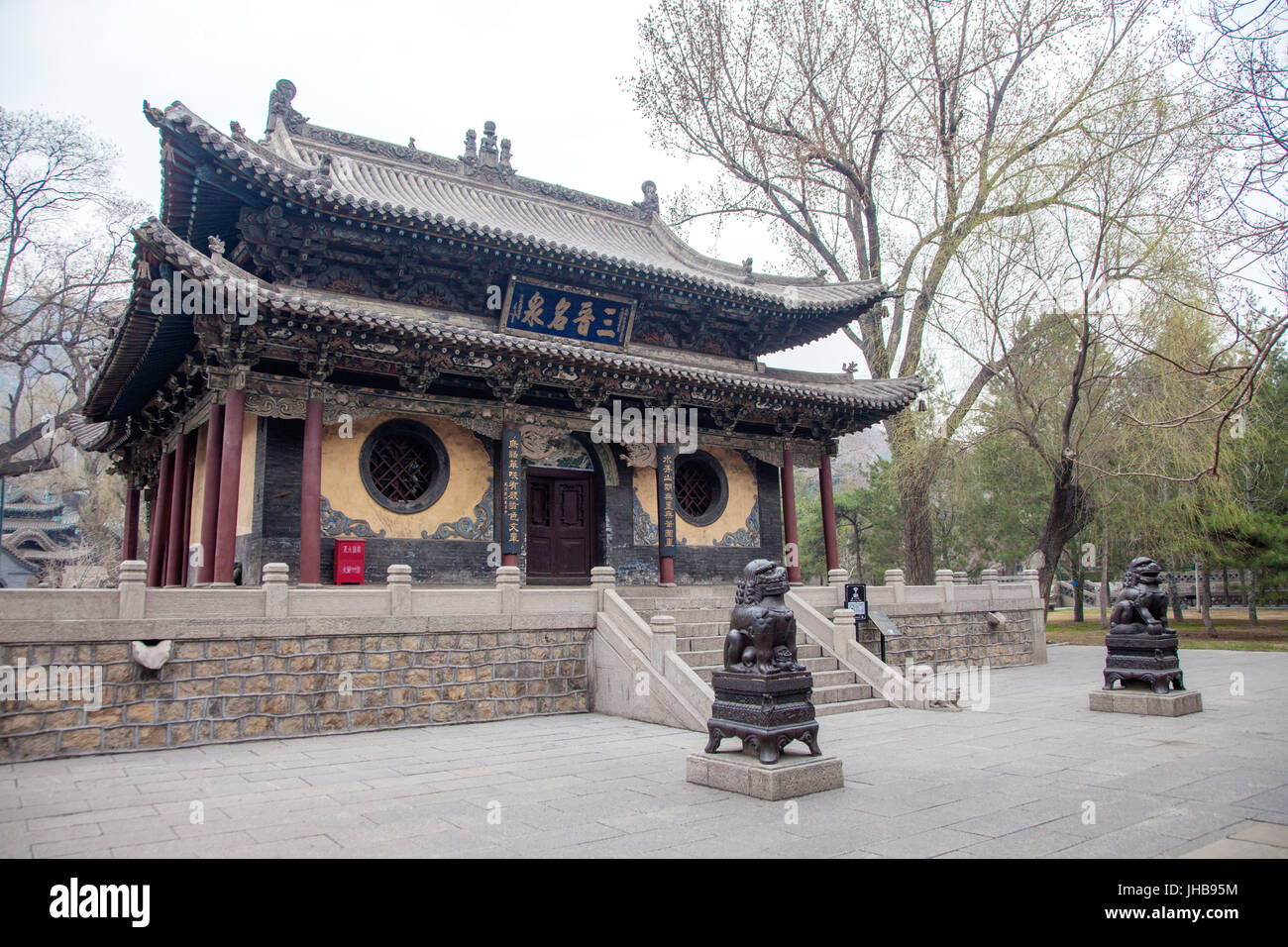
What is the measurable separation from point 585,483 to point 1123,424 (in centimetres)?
1006

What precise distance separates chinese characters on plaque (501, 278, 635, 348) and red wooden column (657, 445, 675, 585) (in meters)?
1.99

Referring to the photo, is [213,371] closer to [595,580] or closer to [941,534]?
[595,580]

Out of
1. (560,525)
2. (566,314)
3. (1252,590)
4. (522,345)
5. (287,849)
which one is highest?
(566,314)

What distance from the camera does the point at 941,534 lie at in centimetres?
3128

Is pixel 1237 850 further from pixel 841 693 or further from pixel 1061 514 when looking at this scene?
pixel 1061 514

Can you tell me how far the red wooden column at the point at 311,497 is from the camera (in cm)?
1002

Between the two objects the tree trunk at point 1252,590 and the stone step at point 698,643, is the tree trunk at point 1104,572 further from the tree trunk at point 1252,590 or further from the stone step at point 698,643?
the stone step at point 698,643

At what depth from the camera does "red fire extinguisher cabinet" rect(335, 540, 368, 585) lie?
35.1 ft

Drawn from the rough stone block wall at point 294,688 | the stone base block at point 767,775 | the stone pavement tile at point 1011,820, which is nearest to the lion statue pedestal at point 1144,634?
the stone pavement tile at point 1011,820

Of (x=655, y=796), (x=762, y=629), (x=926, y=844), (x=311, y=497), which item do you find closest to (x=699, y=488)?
(x=311, y=497)

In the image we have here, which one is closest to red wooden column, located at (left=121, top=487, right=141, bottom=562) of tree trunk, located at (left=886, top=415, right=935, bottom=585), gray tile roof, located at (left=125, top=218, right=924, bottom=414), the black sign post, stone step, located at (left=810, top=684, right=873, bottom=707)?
gray tile roof, located at (left=125, top=218, right=924, bottom=414)

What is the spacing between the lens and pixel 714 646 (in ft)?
33.3

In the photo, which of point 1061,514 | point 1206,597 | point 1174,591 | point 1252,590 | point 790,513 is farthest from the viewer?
point 1174,591

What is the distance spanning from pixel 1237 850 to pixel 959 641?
986 centimetres
